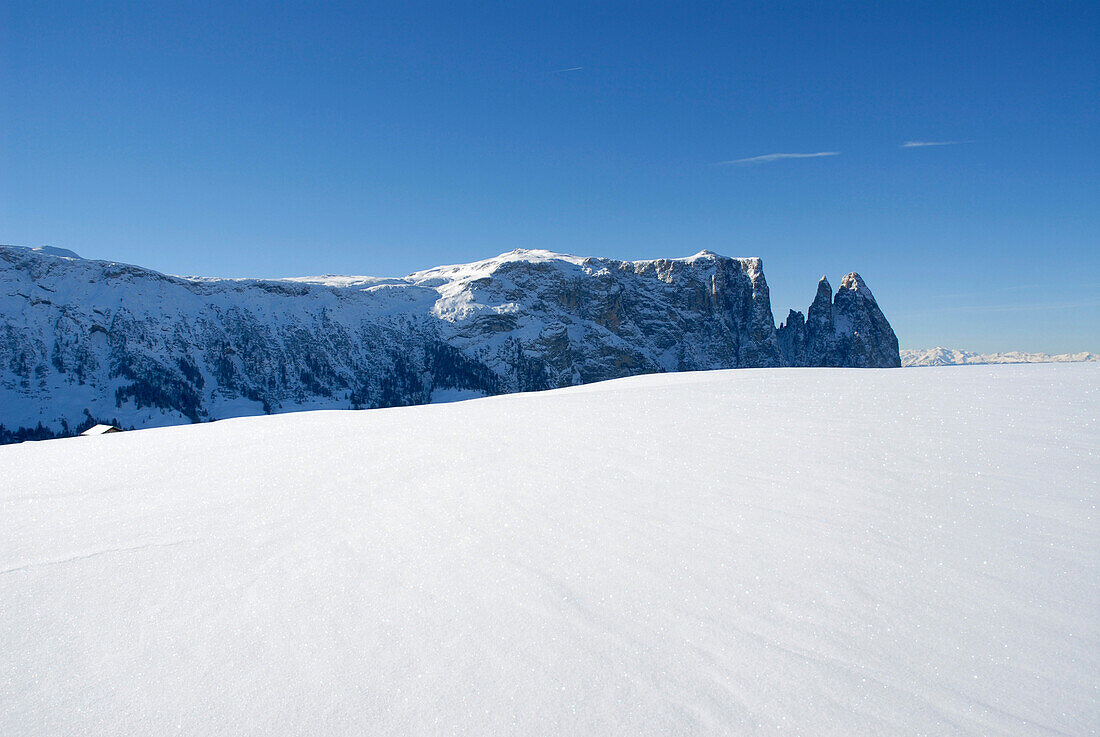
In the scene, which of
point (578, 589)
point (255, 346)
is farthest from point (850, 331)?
point (578, 589)

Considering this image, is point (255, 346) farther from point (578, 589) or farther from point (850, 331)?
point (850, 331)

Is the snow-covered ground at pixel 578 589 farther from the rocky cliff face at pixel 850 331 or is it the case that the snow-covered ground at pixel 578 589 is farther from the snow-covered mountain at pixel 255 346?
the rocky cliff face at pixel 850 331

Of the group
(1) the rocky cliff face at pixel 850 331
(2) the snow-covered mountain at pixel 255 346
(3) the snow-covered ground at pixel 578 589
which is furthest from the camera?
(1) the rocky cliff face at pixel 850 331

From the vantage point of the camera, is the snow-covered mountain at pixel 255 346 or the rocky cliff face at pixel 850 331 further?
the rocky cliff face at pixel 850 331

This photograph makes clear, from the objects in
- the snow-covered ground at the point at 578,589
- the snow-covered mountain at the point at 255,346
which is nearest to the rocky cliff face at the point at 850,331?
the snow-covered mountain at the point at 255,346

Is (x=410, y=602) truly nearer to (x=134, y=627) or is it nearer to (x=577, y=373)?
(x=134, y=627)
